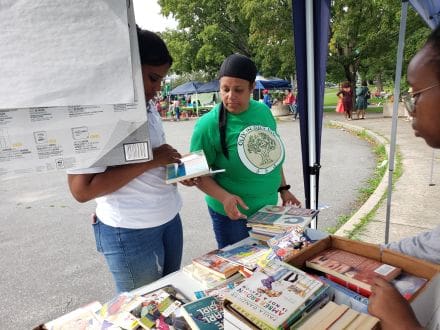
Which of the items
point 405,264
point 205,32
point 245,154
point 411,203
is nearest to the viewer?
point 405,264

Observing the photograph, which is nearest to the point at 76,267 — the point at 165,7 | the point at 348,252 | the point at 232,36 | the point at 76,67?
the point at 348,252

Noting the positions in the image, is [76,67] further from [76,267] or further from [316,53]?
[76,267]

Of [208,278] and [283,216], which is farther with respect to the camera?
[283,216]

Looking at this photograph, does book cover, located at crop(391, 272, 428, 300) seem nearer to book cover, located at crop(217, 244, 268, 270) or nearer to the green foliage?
book cover, located at crop(217, 244, 268, 270)

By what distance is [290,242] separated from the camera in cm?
147

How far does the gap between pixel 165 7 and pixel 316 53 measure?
78.3ft

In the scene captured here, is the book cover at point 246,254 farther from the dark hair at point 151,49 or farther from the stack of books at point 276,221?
the dark hair at point 151,49

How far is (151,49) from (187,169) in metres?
0.53

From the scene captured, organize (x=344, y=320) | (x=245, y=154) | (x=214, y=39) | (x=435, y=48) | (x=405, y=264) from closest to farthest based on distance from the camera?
(x=344, y=320) < (x=435, y=48) < (x=405, y=264) < (x=245, y=154) < (x=214, y=39)

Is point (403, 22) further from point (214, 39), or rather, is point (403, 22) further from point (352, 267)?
point (214, 39)

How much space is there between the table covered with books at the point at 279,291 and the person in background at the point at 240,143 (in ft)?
1.59

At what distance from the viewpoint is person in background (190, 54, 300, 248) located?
1972 mm

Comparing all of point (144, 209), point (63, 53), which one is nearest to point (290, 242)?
point (144, 209)

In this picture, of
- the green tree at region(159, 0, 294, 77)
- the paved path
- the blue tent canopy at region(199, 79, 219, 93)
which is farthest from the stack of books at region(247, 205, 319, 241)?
the blue tent canopy at region(199, 79, 219, 93)
